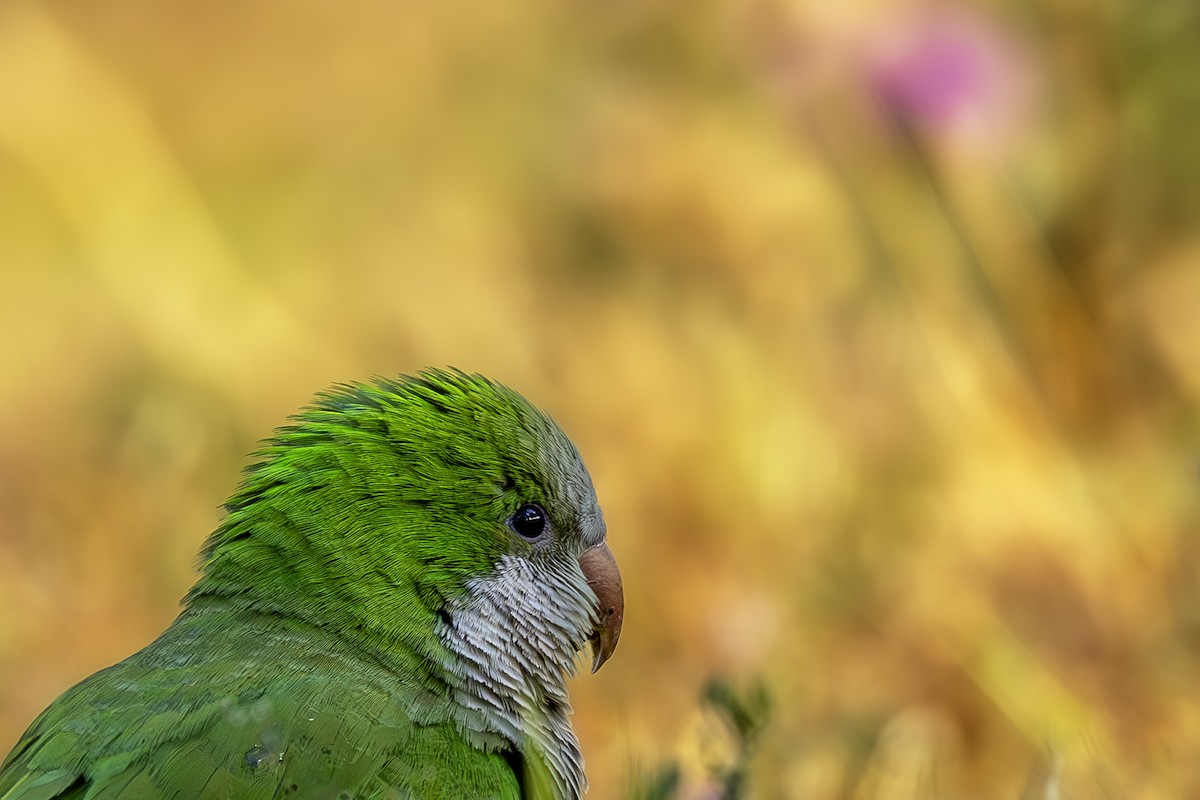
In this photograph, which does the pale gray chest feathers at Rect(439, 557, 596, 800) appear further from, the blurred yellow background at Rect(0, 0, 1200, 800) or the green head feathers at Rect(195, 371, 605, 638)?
the blurred yellow background at Rect(0, 0, 1200, 800)

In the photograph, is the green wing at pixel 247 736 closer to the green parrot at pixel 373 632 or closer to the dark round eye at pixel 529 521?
the green parrot at pixel 373 632

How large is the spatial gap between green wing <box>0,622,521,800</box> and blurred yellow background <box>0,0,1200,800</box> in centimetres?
171

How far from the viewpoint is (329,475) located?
214 centimetres

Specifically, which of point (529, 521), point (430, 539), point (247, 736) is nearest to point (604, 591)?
point (529, 521)

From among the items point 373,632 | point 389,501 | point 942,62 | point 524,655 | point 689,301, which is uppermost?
point 942,62

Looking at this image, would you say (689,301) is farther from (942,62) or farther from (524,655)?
(524,655)

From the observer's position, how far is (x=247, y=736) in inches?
73.1

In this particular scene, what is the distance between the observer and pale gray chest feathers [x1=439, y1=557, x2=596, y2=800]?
2.11 metres

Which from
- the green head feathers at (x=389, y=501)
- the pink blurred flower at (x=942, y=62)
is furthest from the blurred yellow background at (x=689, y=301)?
the green head feathers at (x=389, y=501)

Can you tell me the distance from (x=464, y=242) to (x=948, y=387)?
5.91 ft

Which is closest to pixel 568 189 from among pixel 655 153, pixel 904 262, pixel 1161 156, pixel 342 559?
pixel 655 153

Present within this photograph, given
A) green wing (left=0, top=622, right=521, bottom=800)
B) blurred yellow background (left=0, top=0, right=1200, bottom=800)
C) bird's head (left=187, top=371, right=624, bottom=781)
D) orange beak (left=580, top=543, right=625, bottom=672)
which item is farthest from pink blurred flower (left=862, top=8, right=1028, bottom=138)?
green wing (left=0, top=622, right=521, bottom=800)

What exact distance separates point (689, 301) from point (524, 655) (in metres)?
2.87

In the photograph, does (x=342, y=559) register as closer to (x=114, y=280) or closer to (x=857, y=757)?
(x=857, y=757)
